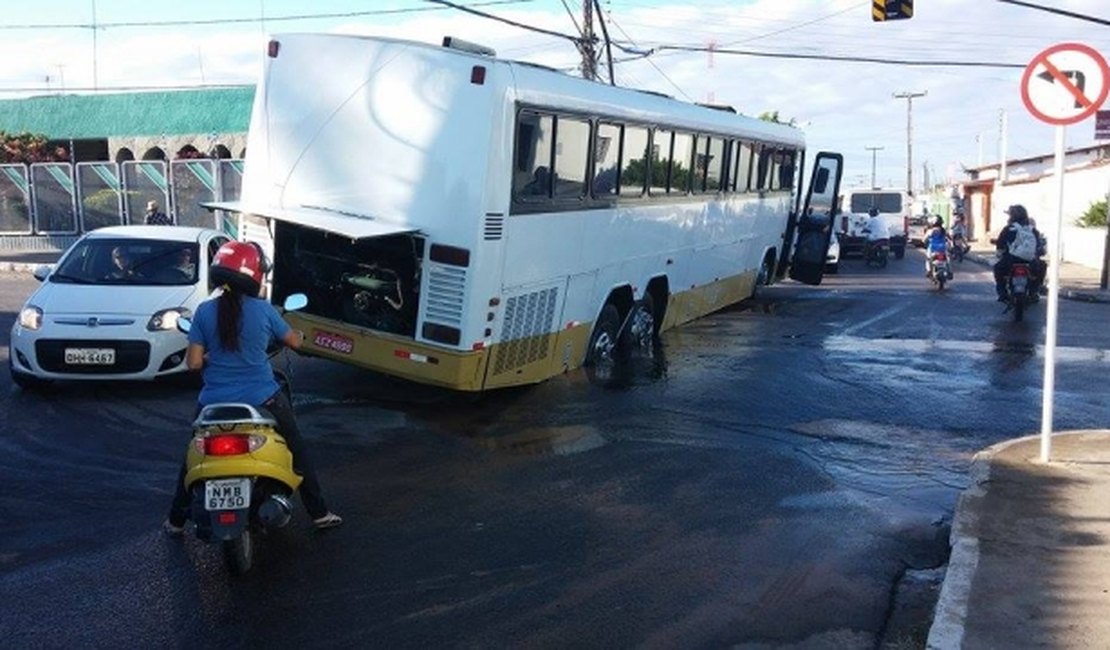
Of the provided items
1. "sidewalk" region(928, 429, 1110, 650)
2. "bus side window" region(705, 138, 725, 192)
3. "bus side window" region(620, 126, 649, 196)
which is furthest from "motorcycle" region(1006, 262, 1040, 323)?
"sidewalk" region(928, 429, 1110, 650)

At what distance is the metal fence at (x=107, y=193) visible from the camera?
94.5 ft

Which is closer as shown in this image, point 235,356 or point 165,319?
point 235,356

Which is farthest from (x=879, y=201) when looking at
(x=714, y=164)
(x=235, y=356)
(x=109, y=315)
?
(x=235, y=356)

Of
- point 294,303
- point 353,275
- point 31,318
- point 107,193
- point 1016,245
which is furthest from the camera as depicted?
point 107,193

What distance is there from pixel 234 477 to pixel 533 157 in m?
5.03

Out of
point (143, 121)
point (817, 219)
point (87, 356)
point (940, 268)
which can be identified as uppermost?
point (143, 121)

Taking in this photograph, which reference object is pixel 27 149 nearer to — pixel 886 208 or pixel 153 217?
pixel 153 217

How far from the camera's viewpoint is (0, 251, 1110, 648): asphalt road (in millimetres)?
5559

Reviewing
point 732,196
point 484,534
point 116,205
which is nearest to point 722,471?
point 484,534

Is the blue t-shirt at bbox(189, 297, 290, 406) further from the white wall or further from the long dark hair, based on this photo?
the white wall

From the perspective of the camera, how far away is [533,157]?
33.6ft

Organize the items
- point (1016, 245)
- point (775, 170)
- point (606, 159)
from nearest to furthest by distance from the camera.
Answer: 1. point (606, 159)
2. point (1016, 245)
3. point (775, 170)

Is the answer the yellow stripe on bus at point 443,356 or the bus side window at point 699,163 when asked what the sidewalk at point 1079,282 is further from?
the yellow stripe on bus at point 443,356

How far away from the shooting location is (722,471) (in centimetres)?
863
